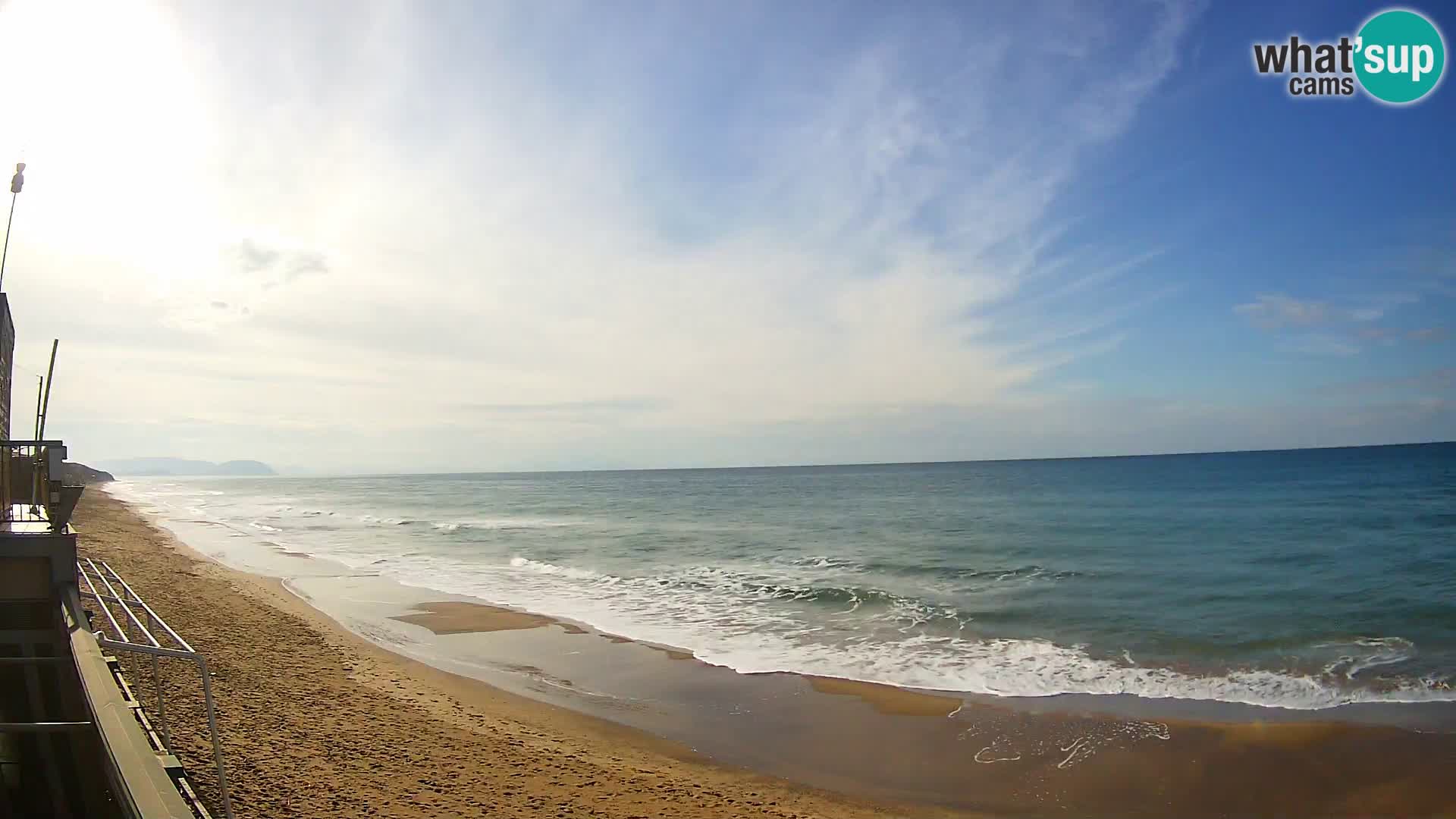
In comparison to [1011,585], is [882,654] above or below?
above

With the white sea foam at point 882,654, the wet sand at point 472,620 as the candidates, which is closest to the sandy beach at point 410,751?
the wet sand at point 472,620

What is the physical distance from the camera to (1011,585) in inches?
794

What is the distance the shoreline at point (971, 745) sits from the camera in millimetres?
7719

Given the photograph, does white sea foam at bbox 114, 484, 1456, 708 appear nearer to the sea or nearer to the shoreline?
the sea

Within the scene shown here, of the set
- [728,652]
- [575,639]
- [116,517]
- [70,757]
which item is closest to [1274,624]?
[728,652]

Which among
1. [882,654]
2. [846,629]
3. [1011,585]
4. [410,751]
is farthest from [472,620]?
[1011,585]

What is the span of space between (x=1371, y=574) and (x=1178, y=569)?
4.69 metres

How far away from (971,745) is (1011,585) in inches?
475

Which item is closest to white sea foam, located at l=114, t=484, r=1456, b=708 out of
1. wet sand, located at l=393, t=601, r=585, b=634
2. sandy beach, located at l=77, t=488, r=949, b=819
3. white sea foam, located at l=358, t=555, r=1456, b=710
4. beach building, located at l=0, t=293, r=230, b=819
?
white sea foam, located at l=358, t=555, r=1456, b=710

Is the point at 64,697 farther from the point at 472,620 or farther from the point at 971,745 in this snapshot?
the point at 971,745

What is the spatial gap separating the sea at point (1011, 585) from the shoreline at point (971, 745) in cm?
107

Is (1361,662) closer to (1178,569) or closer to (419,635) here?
(1178,569)

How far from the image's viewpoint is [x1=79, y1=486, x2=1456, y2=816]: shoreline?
25.3ft

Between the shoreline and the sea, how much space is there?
3.52 feet
